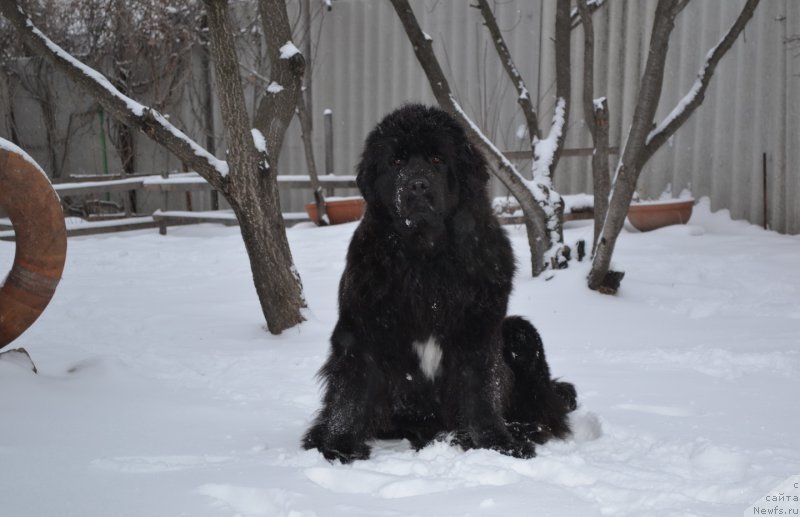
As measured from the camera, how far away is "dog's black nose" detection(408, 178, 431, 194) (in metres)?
2.83

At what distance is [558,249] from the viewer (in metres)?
6.18

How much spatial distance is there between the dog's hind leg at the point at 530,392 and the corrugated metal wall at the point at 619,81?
209 inches

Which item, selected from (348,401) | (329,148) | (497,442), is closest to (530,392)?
(497,442)

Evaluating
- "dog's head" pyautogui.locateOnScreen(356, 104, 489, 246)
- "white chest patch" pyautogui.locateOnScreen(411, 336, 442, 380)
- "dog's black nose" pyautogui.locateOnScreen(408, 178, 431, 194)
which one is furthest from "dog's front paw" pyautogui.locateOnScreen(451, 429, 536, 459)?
"dog's black nose" pyautogui.locateOnScreen(408, 178, 431, 194)

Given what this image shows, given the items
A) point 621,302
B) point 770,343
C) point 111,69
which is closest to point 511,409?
point 770,343

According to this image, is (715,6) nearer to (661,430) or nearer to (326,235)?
(326,235)

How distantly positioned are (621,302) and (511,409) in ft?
9.00

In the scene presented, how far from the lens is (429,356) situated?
2.93m

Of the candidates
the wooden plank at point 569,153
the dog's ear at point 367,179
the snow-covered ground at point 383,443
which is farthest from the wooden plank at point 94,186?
the dog's ear at point 367,179

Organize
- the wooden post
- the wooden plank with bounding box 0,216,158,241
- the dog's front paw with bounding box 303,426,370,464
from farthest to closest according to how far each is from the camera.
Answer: the wooden plank with bounding box 0,216,158,241 < the wooden post < the dog's front paw with bounding box 303,426,370,464

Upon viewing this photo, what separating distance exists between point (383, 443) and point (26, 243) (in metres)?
2.01

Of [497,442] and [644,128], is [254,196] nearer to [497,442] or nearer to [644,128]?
[497,442]

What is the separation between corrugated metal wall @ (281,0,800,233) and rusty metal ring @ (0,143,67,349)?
6.33 metres

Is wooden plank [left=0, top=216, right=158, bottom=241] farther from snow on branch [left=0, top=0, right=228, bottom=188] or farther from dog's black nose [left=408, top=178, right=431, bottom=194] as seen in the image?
dog's black nose [left=408, top=178, right=431, bottom=194]
